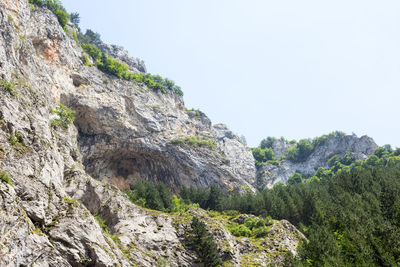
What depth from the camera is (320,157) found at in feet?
387

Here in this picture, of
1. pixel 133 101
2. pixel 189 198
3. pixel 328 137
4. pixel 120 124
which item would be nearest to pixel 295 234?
pixel 189 198

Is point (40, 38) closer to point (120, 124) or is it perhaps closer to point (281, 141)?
point (120, 124)

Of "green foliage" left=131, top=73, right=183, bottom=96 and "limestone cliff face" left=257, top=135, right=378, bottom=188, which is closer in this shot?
"green foliage" left=131, top=73, right=183, bottom=96

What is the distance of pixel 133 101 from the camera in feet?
242

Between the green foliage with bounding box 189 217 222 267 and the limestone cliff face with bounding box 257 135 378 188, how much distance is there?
237ft

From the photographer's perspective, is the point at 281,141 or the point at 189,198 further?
the point at 281,141

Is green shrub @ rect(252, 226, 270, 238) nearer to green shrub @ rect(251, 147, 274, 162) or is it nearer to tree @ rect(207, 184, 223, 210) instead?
tree @ rect(207, 184, 223, 210)

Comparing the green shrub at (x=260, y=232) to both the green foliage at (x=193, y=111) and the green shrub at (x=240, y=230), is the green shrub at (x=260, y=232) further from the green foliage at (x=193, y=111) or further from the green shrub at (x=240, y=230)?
the green foliage at (x=193, y=111)

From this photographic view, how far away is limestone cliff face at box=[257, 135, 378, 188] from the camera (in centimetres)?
10888

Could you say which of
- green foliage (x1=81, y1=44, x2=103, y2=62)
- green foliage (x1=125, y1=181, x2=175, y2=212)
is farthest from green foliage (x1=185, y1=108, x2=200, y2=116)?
green foliage (x1=125, y1=181, x2=175, y2=212)

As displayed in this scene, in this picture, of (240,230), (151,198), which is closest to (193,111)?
(151,198)

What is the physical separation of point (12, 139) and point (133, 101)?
156 ft

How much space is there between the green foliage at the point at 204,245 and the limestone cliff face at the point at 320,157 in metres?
72.2

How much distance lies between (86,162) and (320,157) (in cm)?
9363
